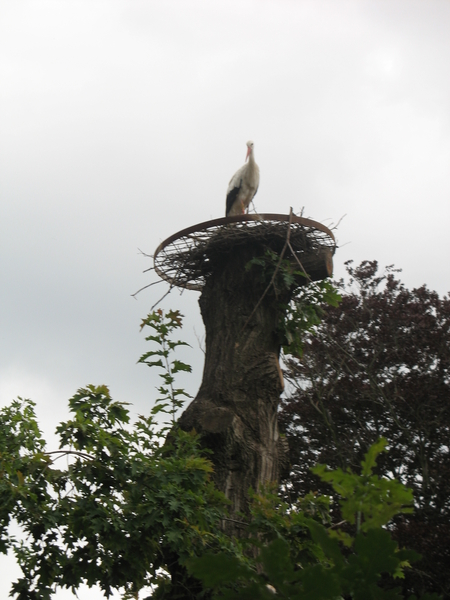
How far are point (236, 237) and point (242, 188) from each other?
3.03 m

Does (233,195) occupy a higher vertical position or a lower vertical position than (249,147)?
lower

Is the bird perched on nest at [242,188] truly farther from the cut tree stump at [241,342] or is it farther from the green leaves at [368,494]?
the green leaves at [368,494]

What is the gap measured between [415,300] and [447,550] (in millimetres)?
4331

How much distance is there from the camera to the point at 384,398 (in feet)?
32.7

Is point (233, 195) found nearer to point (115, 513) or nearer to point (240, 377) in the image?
point (240, 377)

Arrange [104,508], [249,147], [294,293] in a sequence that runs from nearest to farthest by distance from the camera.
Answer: [104,508] < [294,293] < [249,147]

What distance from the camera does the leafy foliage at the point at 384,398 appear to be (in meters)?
9.87

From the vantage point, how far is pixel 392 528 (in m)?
9.16

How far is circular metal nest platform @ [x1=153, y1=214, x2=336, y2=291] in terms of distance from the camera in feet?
16.5

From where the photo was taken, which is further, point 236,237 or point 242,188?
point 242,188

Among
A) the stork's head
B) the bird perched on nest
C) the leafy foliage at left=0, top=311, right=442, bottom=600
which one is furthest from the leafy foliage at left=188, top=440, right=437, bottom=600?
the stork's head

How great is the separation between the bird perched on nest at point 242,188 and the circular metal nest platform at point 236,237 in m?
2.56

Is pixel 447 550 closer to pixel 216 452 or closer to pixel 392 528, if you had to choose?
pixel 392 528

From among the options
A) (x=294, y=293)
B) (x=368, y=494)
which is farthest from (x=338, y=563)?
(x=294, y=293)
